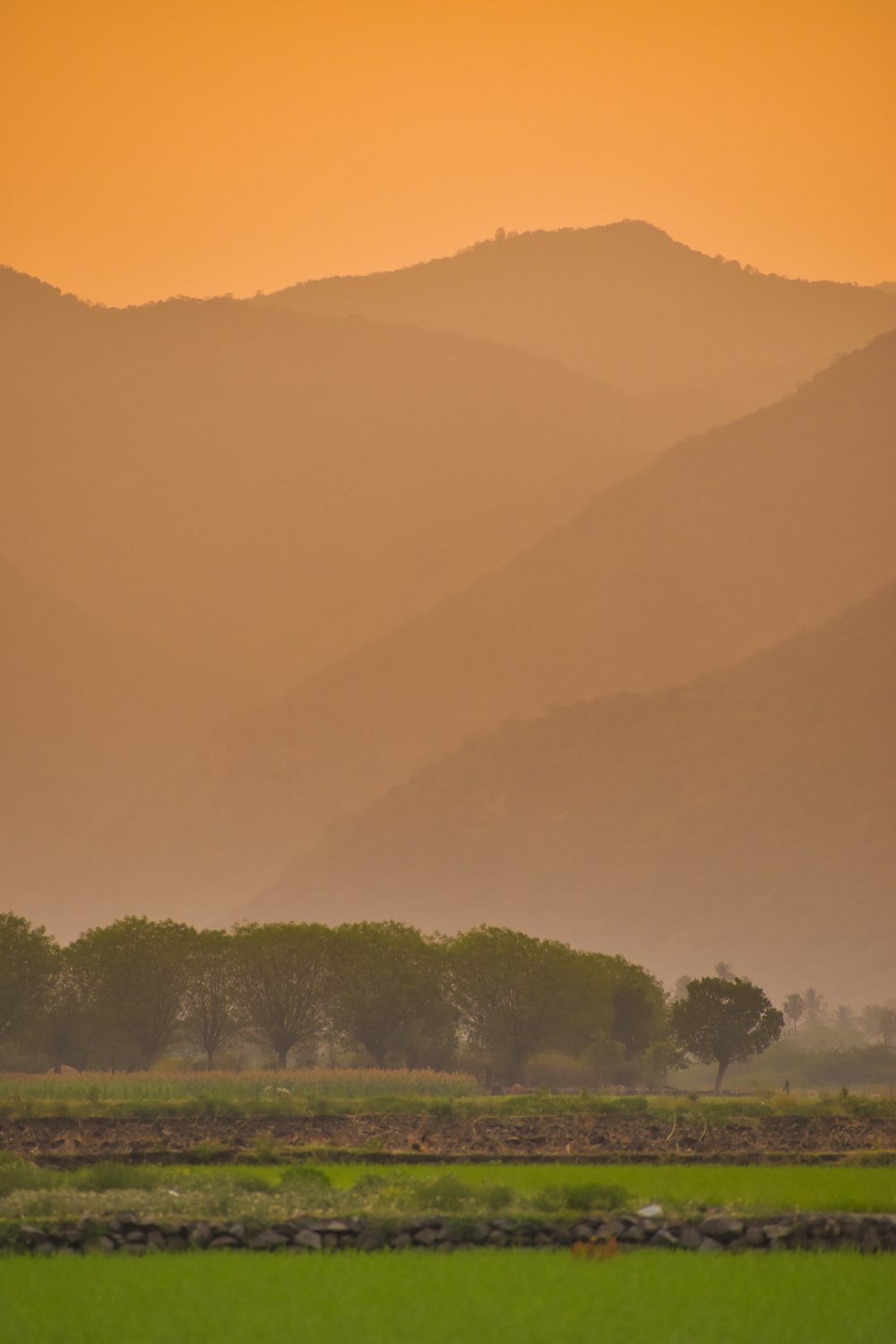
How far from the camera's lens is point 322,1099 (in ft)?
208

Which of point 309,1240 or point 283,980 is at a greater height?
point 283,980

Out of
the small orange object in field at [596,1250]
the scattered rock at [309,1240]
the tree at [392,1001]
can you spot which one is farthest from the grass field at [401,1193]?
the tree at [392,1001]

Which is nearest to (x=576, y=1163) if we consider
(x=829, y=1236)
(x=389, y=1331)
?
(x=829, y=1236)

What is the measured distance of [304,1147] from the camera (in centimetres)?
4488

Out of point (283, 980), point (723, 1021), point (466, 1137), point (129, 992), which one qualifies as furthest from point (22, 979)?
point (466, 1137)

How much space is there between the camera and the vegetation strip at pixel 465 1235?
26.2 m

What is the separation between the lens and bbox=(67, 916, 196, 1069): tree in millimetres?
95438

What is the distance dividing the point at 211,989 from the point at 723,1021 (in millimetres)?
29548

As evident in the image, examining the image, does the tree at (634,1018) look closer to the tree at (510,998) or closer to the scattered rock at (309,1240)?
the tree at (510,998)

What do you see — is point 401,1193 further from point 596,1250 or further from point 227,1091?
point 227,1091

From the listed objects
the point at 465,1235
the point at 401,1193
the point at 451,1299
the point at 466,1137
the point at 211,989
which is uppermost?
the point at 211,989

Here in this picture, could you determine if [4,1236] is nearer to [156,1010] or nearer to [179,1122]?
[179,1122]

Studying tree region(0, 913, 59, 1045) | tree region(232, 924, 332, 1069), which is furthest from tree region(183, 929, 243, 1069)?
tree region(0, 913, 59, 1045)

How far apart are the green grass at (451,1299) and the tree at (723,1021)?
7841 cm
